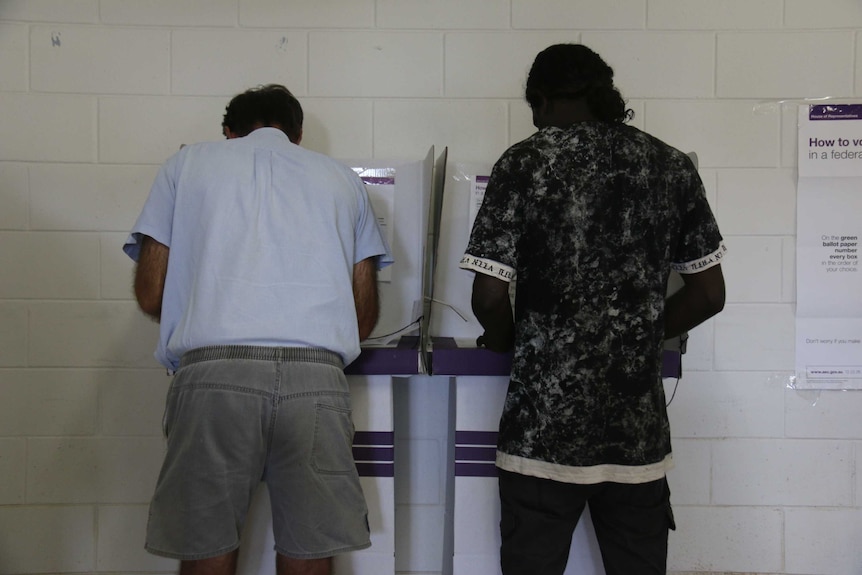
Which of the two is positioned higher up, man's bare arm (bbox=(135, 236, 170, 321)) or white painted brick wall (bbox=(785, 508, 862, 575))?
man's bare arm (bbox=(135, 236, 170, 321))

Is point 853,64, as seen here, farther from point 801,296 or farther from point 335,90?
point 335,90

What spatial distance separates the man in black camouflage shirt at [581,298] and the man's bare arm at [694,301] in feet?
0.24

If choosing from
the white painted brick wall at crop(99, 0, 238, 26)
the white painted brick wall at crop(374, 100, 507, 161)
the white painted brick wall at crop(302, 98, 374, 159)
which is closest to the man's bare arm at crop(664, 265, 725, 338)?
the white painted brick wall at crop(374, 100, 507, 161)

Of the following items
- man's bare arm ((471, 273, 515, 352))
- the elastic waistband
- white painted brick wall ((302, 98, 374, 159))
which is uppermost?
white painted brick wall ((302, 98, 374, 159))

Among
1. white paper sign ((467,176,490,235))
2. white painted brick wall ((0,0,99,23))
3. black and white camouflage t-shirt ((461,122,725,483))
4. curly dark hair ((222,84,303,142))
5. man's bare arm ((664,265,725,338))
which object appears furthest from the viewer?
white painted brick wall ((0,0,99,23))

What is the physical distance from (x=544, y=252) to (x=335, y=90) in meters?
1.15

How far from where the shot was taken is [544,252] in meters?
1.28

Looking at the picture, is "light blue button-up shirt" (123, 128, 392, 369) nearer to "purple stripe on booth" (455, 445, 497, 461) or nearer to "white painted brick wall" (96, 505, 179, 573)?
"purple stripe on booth" (455, 445, 497, 461)

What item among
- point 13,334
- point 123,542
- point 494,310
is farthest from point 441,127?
point 123,542

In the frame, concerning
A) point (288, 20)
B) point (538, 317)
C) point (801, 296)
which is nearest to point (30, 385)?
point (288, 20)

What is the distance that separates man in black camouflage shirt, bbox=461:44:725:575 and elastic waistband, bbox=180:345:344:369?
13.8 inches

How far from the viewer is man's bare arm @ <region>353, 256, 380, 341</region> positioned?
1.57m

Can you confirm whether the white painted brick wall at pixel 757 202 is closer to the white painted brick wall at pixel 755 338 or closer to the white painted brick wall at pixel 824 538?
the white painted brick wall at pixel 755 338

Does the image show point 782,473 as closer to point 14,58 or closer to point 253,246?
point 253,246
